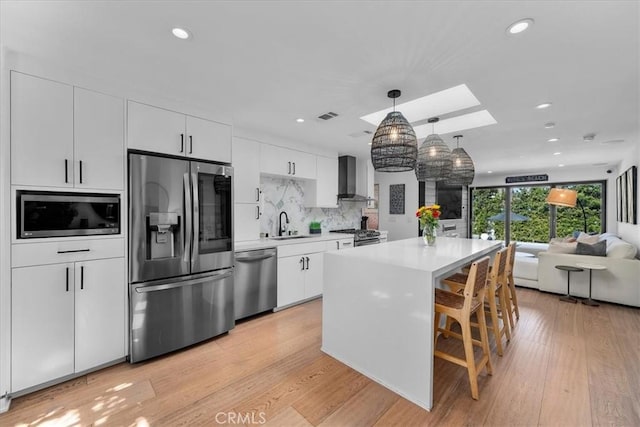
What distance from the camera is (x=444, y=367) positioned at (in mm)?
2348

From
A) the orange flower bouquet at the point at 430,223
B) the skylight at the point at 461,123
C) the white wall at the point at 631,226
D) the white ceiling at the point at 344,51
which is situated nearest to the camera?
the white ceiling at the point at 344,51

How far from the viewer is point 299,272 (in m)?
3.87

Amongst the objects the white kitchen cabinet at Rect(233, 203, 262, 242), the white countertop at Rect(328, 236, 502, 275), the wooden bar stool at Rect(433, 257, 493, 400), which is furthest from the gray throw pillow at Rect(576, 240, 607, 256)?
the white kitchen cabinet at Rect(233, 203, 262, 242)

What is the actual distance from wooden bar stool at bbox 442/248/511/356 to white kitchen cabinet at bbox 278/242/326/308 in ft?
5.75

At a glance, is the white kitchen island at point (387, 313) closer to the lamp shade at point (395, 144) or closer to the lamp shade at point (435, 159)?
the lamp shade at point (395, 144)

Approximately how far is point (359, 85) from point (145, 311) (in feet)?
8.72

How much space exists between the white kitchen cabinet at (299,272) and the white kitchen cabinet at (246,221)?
454 mm

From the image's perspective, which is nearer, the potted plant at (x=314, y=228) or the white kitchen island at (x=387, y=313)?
the white kitchen island at (x=387, y=313)

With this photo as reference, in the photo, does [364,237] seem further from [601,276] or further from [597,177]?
[597,177]

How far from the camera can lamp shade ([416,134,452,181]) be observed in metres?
3.07

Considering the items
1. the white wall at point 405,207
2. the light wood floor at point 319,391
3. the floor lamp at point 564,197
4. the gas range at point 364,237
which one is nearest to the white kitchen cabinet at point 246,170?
the light wood floor at point 319,391

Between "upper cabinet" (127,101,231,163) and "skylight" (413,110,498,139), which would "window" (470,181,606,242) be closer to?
"skylight" (413,110,498,139)

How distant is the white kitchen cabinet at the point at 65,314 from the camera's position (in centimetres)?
196

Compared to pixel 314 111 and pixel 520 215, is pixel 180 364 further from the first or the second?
pixel 520 215
